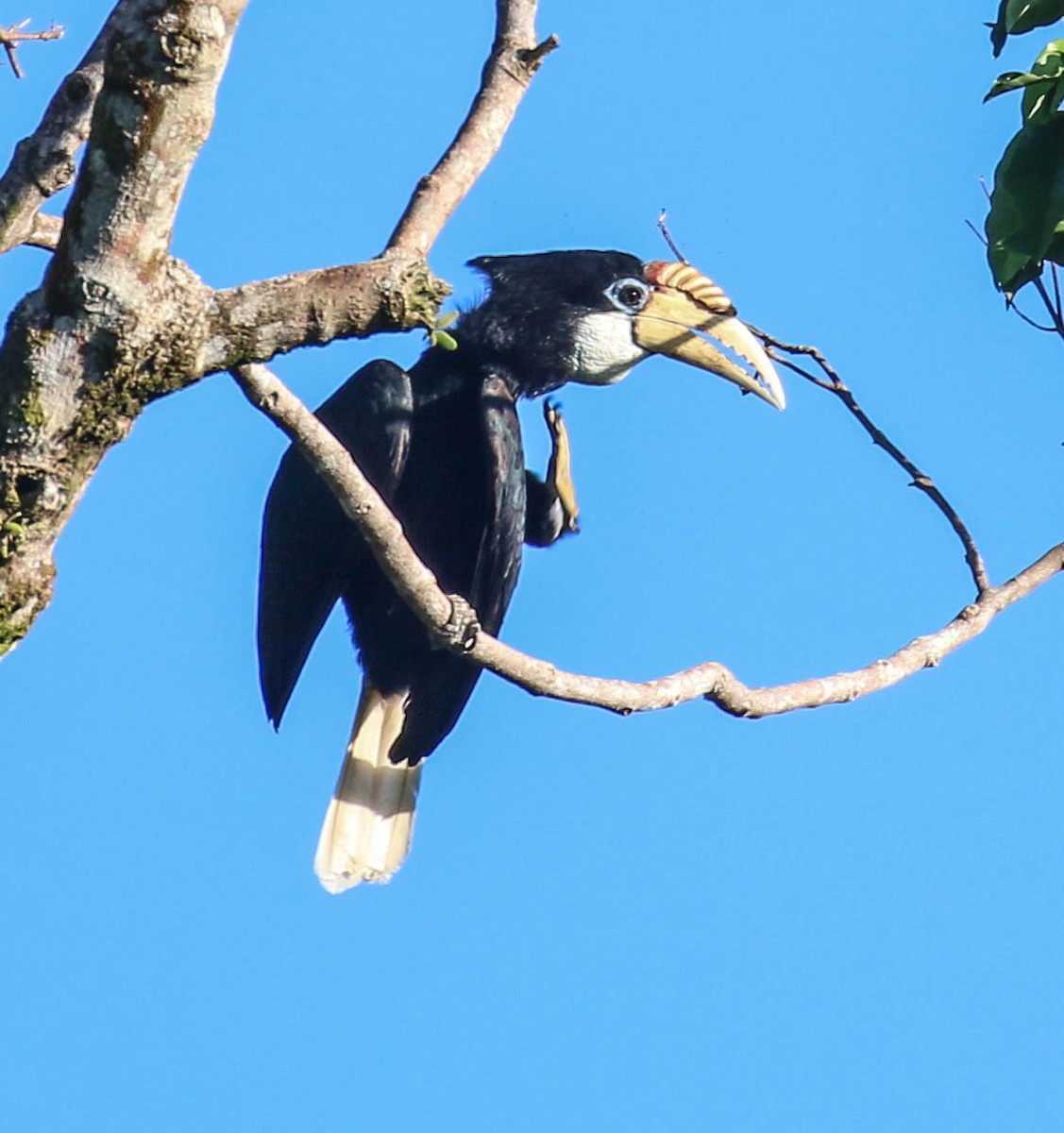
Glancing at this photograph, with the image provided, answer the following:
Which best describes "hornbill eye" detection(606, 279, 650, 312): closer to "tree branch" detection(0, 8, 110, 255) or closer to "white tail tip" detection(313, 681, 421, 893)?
"white tail tip" detection(313, 681, 421, 893)

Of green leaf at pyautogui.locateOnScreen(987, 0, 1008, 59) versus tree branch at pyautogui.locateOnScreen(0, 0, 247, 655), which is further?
green leaf at pyautogui.locateOnScreen(987, 0, 1008, 59)

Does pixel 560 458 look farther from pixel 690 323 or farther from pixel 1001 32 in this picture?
pixel 1001 32

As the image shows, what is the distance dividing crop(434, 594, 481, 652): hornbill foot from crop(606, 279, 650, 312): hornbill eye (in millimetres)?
2227

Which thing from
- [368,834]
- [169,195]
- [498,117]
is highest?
[498,117]

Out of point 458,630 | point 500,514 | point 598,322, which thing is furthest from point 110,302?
point 598,322

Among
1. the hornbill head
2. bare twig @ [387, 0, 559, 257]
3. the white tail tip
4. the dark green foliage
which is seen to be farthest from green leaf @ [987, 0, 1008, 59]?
the white tail tip

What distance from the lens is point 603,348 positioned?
557 cm

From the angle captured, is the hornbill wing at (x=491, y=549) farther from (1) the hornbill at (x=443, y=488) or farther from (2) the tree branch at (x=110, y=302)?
(2) the tree branch at (x=110, y=302)

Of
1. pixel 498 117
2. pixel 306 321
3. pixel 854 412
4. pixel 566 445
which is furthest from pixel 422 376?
pixel 306 321

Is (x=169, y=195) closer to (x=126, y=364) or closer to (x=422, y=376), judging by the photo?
(x=126, y=364)

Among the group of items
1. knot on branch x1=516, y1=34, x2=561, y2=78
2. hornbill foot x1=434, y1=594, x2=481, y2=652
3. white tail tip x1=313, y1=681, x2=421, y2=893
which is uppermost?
knot on branch x1=516, y1=34, x2=561, y2=78

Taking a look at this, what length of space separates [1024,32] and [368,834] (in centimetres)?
→ 356

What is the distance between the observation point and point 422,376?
532 cm

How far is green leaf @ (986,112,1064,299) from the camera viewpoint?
10.3 feet
